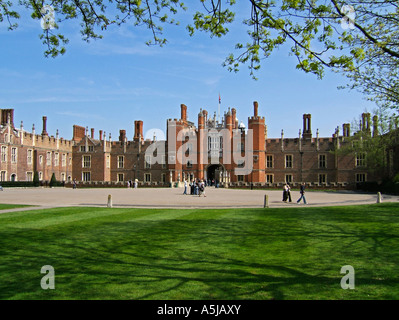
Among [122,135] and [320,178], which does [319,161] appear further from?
[122,135]

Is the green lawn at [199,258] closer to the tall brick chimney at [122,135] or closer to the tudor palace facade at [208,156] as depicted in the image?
the tudor palace facade at [208,156]

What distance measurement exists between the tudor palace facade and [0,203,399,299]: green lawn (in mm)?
38676

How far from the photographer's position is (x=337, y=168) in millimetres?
54469

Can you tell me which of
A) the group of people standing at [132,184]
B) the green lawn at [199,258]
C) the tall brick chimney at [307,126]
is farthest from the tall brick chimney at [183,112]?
the green lawn at [199,258]

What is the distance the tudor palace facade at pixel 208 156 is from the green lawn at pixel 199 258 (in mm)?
38676

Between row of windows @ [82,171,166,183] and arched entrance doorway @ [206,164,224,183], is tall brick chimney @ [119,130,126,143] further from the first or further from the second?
arched entrance doorway @ [206,164,224,183]

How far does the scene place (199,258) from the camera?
26.1 feet

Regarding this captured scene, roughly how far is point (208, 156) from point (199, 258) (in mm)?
49471

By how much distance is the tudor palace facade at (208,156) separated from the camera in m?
53.5
